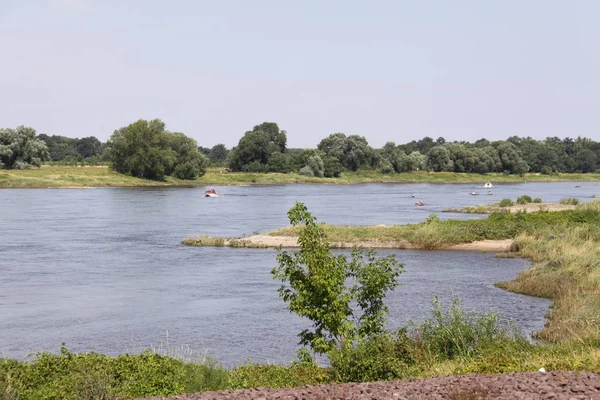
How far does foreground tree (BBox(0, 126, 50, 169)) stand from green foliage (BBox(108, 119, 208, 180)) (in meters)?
14.3

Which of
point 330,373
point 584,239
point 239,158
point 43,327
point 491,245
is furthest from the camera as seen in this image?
point 239,158

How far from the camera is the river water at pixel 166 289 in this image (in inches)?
1083

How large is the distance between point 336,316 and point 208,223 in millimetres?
57847

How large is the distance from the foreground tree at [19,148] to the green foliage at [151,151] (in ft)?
47.0

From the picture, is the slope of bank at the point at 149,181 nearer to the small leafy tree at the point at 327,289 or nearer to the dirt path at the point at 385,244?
the dirt path at the point at 385,244

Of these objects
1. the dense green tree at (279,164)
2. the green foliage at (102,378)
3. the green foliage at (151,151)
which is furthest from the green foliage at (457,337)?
the dense green tree at (279,164)

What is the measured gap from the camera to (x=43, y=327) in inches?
1150

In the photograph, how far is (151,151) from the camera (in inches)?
5846

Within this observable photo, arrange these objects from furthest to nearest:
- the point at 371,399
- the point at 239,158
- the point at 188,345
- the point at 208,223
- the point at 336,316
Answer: the point at 239,158 < the point at 208,223 < the point at 188,345 < the point at 336,316 < the point at 371,399

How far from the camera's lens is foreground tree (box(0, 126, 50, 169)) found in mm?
145688

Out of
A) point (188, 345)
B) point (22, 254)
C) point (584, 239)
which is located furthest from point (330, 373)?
point (22, 254)

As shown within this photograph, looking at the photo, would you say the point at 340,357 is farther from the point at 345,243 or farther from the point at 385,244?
the point at 385,244

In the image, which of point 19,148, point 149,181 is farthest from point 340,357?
point 19,148

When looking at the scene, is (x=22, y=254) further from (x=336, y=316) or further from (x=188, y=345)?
(x=336, y=316)
